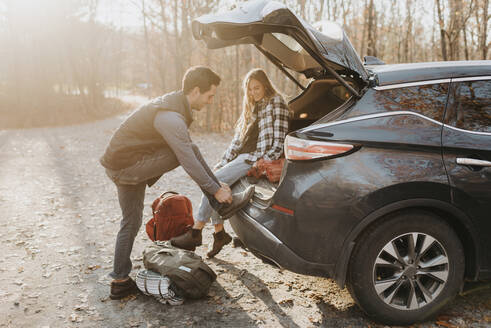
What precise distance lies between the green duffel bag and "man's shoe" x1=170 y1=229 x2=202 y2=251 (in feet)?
1.16

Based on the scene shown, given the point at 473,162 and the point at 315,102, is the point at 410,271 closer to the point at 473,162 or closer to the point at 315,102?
the point at 473,162

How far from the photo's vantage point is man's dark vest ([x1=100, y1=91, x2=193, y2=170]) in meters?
3.15

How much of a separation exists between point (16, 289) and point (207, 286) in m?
1.88

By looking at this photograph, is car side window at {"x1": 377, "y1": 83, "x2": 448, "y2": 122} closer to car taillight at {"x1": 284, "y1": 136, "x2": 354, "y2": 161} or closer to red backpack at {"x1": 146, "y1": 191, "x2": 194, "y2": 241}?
car taillight at {"x1": 284, "y1": 136, "x2": 354, "y2": 161}

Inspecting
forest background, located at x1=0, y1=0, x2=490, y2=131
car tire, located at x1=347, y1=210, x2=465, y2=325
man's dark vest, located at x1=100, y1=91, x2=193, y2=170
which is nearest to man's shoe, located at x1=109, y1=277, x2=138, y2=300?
man's dark vest, located at x1=100, y1=91, x2=193, y2=170

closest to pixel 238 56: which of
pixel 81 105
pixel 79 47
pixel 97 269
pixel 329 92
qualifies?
pixel 329 92

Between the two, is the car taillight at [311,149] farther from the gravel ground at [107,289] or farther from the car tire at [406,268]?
the gravel ground at [107,289]

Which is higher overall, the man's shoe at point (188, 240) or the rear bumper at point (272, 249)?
the rear bumper at point (272, 249)

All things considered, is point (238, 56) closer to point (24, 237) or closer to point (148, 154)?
point (24, 237)

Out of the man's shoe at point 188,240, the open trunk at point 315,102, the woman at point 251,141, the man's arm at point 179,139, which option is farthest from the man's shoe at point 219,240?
the man's arm at point 179,139

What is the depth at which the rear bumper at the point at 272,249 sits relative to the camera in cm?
284

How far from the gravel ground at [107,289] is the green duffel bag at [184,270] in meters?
0.14

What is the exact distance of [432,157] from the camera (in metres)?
2.75

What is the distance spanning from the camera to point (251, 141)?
4.62 metres
